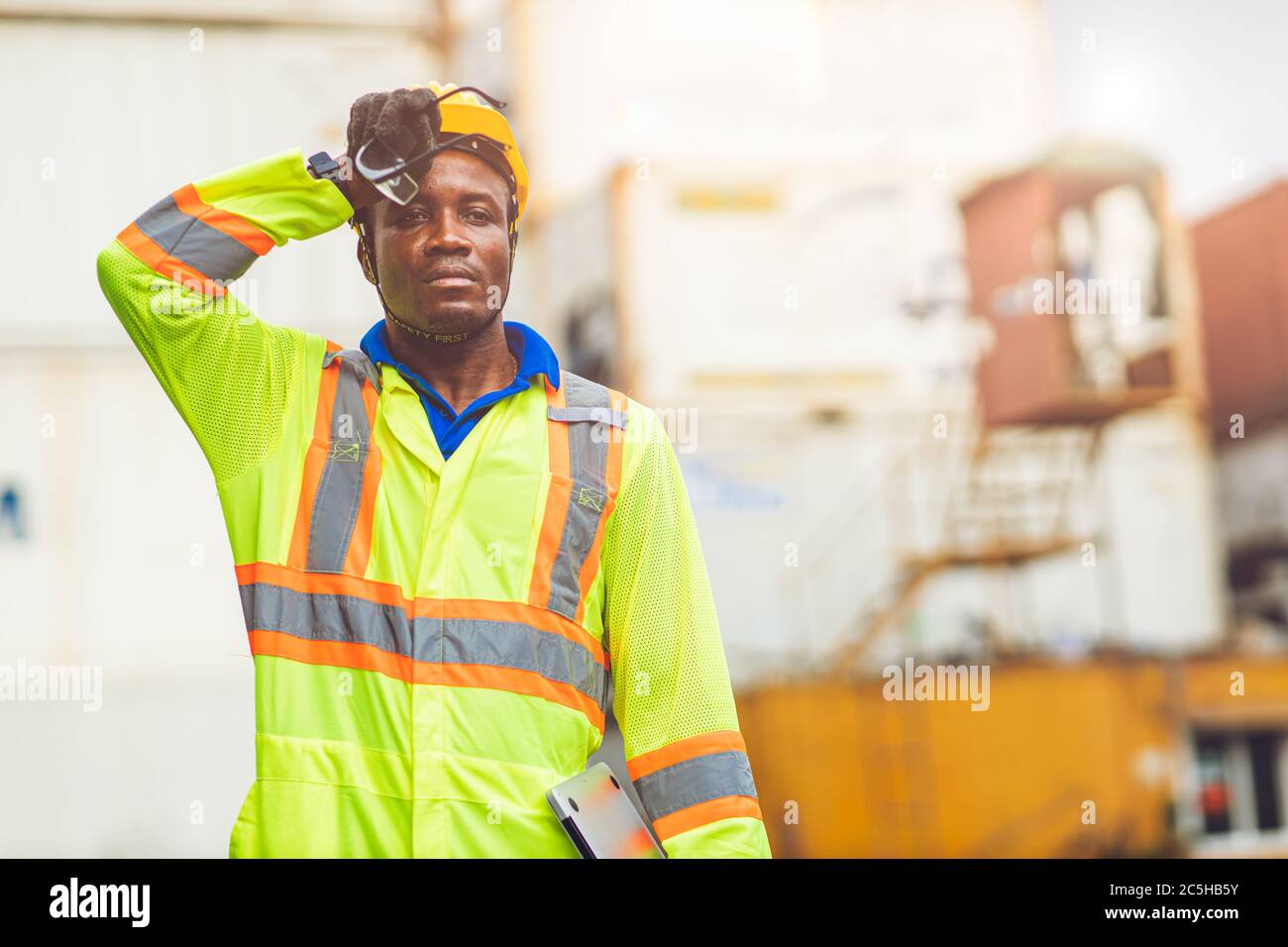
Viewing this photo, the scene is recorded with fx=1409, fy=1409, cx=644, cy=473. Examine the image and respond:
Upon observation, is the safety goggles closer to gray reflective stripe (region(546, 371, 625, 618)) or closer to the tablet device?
gray reflective stripe (region(546, 371, 625, 618))

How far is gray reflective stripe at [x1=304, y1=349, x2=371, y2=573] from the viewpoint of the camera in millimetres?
2152

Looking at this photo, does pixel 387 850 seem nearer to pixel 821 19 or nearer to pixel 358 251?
pixel 358 251

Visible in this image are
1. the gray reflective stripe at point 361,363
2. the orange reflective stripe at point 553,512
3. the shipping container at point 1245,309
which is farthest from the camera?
the shipping container at point 1245,309

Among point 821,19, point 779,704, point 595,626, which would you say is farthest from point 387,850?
point 821,19

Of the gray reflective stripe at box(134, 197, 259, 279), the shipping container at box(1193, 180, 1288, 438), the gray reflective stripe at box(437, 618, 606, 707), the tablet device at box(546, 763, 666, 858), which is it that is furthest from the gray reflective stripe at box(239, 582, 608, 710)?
the shipping container at box(1193, 180, 1288, 438)

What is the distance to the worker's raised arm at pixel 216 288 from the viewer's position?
2.15 metres

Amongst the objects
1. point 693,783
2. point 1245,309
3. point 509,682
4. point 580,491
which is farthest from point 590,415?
point 1245,309

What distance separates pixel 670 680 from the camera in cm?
224

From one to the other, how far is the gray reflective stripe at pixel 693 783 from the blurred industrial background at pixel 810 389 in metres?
7.15

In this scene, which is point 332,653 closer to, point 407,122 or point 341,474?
point 341,474

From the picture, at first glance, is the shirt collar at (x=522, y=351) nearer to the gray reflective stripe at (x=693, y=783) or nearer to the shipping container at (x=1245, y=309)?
the gray reflective stripe at (x=693, y=783)

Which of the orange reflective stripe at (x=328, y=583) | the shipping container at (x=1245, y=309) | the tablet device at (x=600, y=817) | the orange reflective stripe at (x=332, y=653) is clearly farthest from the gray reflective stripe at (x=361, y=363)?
the shipping container at (x=1245, y=309)

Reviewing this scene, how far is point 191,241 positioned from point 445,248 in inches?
15.2

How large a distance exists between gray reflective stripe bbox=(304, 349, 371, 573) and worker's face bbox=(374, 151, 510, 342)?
0.46 ft
